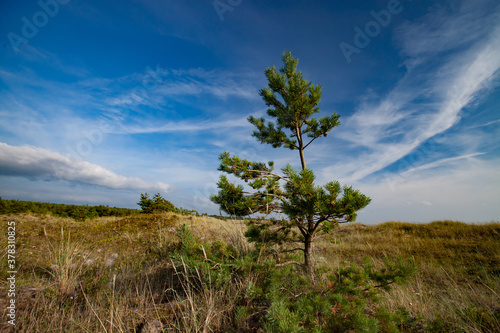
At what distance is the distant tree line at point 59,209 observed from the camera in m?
10.8

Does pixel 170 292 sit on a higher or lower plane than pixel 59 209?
lower

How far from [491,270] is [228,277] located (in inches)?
334

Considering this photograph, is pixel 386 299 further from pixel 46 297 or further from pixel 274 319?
pixel 46 297

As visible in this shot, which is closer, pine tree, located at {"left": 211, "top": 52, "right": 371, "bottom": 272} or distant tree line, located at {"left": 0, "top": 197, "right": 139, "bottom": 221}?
pine tree, located at {"left": 211, "top": 52, "right": 371, "bottom": 272}

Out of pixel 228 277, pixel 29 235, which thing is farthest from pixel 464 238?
pixel 29 235

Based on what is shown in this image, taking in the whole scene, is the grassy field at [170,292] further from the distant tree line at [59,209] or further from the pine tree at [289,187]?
the distant tree line at [59,209]

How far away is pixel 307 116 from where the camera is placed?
4.79 m

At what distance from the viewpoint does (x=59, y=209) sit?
12.8 m

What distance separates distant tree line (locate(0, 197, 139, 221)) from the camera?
10.8 meters

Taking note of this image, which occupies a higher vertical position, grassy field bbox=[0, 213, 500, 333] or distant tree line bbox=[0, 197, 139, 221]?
distant tree line bbox=[0, 197, 139, 221]

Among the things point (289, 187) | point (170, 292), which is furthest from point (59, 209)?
point (289, 187)

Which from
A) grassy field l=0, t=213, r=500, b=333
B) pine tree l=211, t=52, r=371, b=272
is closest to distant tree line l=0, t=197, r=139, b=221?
grassy field l=0, t=213, r=500, b=333

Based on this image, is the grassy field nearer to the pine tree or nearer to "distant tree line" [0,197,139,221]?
the pine tree

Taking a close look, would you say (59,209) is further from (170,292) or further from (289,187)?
(289,187)
